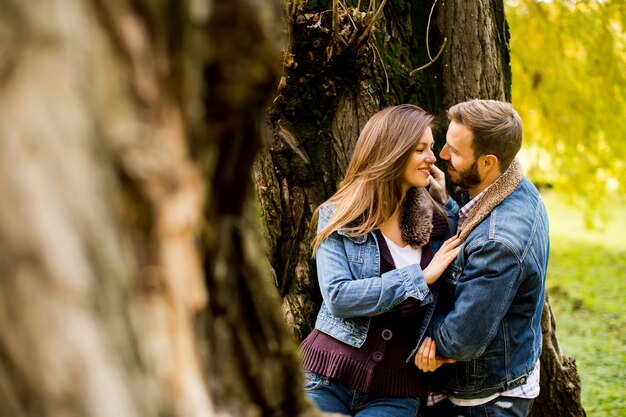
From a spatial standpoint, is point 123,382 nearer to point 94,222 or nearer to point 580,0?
point 94,222

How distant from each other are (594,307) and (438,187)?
20.4 feet

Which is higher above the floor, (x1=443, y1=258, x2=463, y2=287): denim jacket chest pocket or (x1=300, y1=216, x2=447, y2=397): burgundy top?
(x1=443, y1=258, x2=463, y2=287): denim jacket chest pocket

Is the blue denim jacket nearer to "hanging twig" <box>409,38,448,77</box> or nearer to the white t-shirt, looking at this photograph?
the white t-shirt

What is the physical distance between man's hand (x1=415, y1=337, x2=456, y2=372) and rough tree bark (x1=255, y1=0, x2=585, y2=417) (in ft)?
2.45

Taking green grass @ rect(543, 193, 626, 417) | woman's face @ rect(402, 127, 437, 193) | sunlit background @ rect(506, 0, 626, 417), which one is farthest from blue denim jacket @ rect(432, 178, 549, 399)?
sunlit background @ rect(506, 0, 626, 417)

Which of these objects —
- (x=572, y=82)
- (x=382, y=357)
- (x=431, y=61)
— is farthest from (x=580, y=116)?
(x=382, y=357)

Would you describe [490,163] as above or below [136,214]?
below

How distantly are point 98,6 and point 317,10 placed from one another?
2.36m

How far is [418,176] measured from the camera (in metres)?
3.06

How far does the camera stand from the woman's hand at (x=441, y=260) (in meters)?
2.85

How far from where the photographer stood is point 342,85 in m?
3.36

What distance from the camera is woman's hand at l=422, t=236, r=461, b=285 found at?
9.34ft

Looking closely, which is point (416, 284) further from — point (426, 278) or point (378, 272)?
point (378, 272)

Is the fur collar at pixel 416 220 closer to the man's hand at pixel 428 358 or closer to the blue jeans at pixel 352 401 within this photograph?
the man's hand at pixel 428 358
